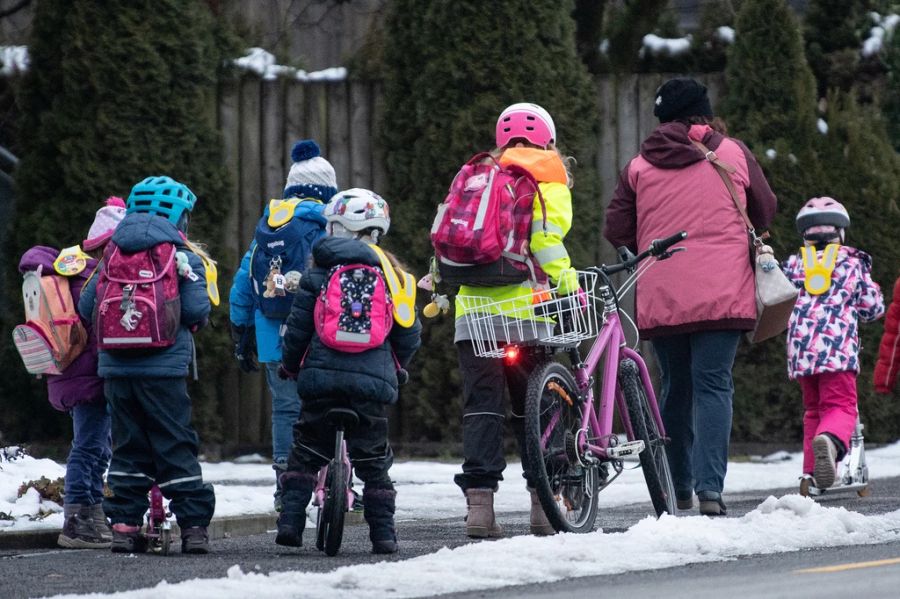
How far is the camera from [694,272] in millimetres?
8750

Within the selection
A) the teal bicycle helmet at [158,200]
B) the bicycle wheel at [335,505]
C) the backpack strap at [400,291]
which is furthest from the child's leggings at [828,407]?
the teal bicycle helmet at [158,200]

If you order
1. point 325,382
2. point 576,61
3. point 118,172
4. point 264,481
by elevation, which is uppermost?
point 576,61

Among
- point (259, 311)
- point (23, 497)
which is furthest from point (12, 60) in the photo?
point (23, 497)

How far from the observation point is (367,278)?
7.54m

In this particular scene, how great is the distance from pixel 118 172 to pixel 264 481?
2717mm

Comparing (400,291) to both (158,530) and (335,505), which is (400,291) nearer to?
(335,505)

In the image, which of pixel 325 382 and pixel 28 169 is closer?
pixel 325 382

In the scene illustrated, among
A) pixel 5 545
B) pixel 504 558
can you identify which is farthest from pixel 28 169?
pixel 504 558

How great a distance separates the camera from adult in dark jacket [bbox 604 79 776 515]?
8.72 metres

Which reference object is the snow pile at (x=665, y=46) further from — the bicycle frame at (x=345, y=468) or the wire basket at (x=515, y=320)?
the bicycle frame at (x=345, y=468)

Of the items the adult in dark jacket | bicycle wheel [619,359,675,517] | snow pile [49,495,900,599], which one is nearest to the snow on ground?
snow pile [49,495,900,599]

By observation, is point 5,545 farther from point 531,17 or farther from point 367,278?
point 531,17

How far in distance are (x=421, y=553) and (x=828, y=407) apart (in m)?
4.01

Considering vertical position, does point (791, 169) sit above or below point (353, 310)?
above
